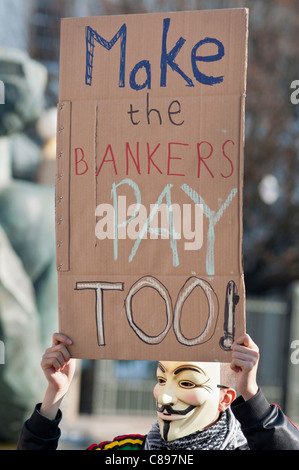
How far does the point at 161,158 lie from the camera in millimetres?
2311

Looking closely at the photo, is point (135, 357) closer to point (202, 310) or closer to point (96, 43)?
point (202, 310)

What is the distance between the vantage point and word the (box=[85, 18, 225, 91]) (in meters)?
2.30

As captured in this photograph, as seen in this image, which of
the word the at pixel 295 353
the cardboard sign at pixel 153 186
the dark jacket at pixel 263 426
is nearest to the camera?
the dark jacket at pixel 263 426

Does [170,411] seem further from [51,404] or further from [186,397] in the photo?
[51,404]

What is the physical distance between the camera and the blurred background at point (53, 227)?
7.03 metres

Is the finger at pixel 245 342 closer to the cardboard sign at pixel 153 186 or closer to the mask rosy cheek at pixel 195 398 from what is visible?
the cardboard sign at pixel 153 186

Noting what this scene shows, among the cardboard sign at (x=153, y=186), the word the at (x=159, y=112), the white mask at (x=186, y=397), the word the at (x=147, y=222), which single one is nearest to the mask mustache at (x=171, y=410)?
the white mask at (x=186, y=397)

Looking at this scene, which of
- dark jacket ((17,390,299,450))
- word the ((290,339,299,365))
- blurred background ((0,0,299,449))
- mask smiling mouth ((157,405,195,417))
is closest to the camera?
dark jacket ((17,390,299,450))

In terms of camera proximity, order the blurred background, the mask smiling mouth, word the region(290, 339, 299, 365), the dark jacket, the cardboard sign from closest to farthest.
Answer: the dark jacket → the cardboard sign → the mask smiling mouth → the blurred background → word the region(290, 339, 299, 365)

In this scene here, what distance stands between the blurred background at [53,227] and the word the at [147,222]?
471cm

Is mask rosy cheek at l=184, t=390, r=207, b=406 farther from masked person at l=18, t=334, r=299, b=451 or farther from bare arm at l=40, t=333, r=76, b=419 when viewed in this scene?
bare arm at l=40, t=333, r=76, b=419

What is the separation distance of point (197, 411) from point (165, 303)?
357 mm

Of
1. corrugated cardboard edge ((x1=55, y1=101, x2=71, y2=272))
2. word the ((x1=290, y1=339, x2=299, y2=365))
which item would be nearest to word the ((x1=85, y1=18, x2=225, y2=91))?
corrugated cardboard edge ((x1=55, y1=101, x2=71, y2=272))

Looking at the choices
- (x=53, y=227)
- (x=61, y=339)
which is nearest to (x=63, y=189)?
(x=61, y=339)
